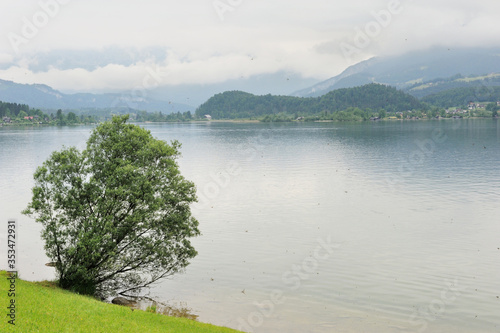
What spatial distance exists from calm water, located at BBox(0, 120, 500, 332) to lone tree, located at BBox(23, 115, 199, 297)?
4.65 m

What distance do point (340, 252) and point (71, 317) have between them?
29.6 meters

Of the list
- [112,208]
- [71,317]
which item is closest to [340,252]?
[112,208]

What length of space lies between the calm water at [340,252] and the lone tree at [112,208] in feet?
15.3

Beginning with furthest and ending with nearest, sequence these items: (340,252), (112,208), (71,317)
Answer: (340,252), (112,208), (71,317)

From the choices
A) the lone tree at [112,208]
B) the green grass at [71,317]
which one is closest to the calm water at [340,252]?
the lone tree at [112,208]

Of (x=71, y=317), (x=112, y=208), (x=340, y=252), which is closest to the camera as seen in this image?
(x=71, y=317)

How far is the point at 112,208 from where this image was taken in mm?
35844

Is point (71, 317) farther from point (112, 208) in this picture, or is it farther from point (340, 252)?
point (340, 252)

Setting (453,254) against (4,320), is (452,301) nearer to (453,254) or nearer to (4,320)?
(453,254)

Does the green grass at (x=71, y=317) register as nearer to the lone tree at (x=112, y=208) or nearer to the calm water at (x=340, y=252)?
the lone tree at (x=112, y=208)

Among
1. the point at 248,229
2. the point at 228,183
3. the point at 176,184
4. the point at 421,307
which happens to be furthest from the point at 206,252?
the point at 228,183

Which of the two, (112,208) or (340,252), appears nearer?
(112,208)

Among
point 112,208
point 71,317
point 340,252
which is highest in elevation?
point 112,208

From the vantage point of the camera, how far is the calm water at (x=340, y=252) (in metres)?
33.8
